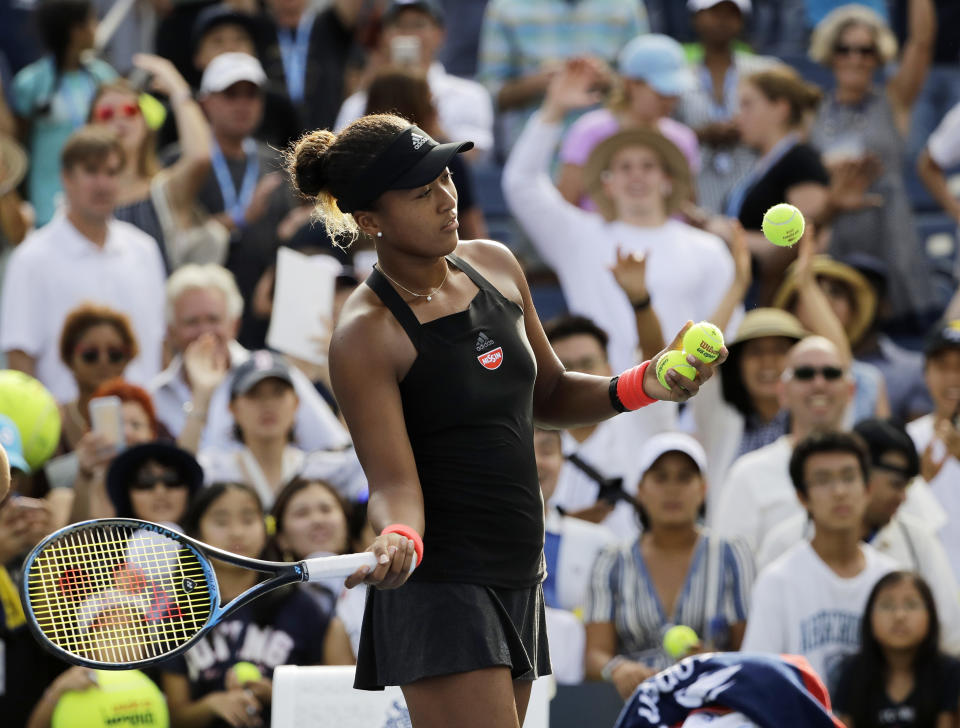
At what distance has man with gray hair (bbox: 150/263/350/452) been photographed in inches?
277

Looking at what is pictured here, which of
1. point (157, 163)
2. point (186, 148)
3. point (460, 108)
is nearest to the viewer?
point (186, 148)

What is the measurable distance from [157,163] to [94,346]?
1.93 metres

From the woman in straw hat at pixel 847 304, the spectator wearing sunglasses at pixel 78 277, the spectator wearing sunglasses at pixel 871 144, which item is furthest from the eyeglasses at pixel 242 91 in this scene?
the spectator wearing sunglasses at pixel 871 144

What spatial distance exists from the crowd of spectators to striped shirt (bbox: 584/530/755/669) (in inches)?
A: 0.4

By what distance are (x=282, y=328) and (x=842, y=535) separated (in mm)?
2669

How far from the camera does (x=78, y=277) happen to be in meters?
7.60

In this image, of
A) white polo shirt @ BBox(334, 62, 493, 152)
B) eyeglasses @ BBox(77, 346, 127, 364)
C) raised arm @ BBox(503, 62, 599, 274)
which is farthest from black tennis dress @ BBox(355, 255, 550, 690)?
white polo shirt @ BBox(334, 62, 493, 152)

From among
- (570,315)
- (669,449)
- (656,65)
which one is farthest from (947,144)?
(669,449)

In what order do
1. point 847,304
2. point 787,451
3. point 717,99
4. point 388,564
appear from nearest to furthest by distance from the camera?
point 388,564 < point 787,451 < point 847,304 < point 717,99

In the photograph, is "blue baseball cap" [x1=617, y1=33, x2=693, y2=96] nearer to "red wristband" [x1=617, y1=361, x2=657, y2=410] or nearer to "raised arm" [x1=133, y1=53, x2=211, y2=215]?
"raised arm" [x1=133, y1=53, x2=211, y2=215]

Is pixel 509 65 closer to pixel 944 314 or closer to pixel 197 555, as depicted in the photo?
pixel 944 314

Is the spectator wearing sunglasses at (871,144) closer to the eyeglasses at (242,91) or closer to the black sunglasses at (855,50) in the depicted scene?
the black sunglasses at (855,50)

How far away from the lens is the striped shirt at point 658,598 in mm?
6215

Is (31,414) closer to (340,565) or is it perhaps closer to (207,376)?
(207,376)
